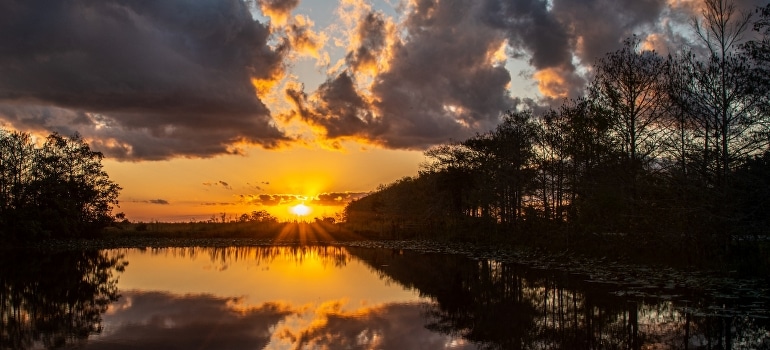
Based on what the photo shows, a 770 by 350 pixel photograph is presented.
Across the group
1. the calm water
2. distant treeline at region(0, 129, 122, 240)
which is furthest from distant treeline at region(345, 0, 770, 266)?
distant treeline at region(0, 129, 122, 240)

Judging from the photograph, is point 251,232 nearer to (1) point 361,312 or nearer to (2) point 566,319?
(1) point 361,312

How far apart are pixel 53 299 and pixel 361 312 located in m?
10.2

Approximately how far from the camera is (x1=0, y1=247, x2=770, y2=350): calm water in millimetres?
11688

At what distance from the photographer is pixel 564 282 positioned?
21625 millimetres

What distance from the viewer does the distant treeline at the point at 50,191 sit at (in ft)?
154

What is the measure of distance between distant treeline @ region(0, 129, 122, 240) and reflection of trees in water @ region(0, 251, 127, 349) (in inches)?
686

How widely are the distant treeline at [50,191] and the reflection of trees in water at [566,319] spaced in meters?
39.8

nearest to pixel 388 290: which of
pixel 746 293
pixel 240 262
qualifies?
pixel 746 293

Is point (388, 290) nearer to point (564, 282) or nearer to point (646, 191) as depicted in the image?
point (564, 282)

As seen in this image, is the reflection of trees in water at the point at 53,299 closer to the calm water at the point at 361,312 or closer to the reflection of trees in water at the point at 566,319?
the calm water at the point at 361,312

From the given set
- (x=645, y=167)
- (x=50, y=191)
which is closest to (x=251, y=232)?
(x=50, y=191)

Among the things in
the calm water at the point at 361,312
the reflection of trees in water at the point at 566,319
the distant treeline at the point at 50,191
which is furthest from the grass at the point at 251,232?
the reflection of trees in water at the point at 566,319

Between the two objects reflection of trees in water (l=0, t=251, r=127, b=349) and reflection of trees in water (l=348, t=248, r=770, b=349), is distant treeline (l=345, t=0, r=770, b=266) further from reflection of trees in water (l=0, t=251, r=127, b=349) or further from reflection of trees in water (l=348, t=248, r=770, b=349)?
reflection of trees in water (l=0, t=251, r=127, b=349)

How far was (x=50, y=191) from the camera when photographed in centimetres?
5062
